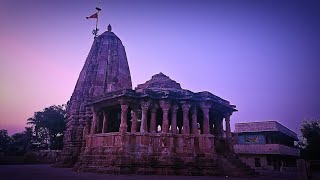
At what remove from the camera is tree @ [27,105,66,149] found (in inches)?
1913

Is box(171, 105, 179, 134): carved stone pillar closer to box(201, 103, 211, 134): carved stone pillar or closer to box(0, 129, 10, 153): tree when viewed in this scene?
box(201, 103, 211, 134): carved stone pillar

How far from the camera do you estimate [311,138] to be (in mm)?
41625

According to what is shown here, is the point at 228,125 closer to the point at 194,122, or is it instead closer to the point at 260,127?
the point at 194,122

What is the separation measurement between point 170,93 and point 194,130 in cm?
313

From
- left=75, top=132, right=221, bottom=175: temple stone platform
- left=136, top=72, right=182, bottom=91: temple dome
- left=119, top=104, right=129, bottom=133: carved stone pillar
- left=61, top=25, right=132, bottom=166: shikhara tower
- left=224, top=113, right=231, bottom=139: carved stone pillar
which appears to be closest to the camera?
left=75, top=132, right=221, bottom=175: temple stone platform

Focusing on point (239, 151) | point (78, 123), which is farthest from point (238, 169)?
point (239, 151)

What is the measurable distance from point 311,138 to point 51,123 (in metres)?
46.4

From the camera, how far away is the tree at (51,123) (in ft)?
159

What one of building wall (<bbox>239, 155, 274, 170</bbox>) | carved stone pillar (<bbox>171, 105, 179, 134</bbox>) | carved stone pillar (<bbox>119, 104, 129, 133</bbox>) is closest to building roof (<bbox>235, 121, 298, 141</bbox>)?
building wall (<bbox>239, 155, 274, 170</bbox>)

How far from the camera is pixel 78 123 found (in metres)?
26.4

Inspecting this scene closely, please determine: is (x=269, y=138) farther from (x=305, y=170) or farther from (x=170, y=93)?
(x=305, y=170)

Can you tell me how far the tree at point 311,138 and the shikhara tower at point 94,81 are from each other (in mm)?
30819

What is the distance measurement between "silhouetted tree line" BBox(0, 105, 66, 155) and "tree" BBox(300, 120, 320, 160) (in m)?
42.9

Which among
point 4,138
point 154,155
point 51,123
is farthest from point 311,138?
point 4,138
